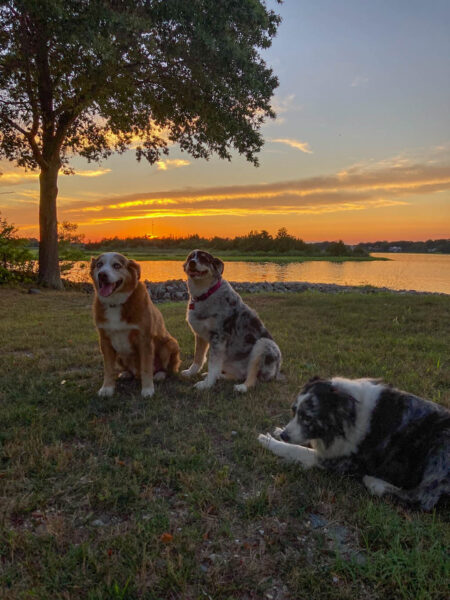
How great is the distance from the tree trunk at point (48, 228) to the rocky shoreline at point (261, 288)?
4.54m

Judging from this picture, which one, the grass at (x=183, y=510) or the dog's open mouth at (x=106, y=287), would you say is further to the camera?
the dog's open mouth at (x=106, y=287)

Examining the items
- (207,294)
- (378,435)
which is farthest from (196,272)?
(378,435)

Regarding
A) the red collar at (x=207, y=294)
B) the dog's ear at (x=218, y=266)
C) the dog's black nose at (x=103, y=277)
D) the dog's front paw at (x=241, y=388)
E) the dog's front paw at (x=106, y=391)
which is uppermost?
the dog's ear at (x=218, y=266)

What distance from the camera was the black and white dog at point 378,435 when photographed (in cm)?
260

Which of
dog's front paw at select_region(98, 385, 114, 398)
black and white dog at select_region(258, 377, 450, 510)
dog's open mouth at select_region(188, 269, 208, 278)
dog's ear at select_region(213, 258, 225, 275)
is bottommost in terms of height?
dog's front paw at select_region(98, 385, 114, 398)

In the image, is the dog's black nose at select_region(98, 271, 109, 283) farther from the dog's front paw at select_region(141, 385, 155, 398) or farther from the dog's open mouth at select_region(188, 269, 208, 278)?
the dog's front paw at select_region(141, 385, 155, 398)

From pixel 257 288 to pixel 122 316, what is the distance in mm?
15300

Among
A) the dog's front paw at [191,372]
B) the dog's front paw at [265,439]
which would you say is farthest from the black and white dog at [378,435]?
the dog's front paw at [191,372]

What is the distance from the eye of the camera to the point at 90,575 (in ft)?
6.64

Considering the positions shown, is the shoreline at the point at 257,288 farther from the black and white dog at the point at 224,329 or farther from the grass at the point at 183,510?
the grass at the point at 183,510

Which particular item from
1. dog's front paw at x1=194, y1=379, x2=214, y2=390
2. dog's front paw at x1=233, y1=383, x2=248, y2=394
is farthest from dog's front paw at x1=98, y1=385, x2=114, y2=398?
dog's front paw at x1=233, y1=383, x2=248, y2=394

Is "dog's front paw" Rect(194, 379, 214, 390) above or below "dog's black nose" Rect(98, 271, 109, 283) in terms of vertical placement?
below

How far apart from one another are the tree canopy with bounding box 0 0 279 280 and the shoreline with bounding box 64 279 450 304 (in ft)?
17.4

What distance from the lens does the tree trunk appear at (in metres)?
17.3
